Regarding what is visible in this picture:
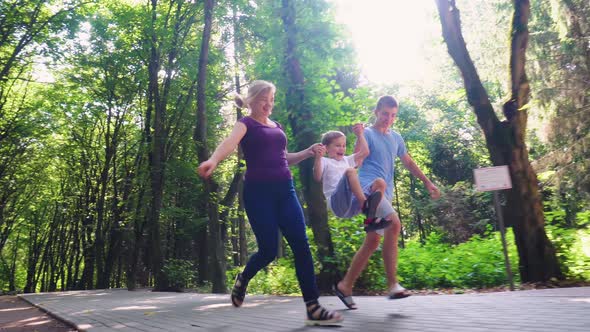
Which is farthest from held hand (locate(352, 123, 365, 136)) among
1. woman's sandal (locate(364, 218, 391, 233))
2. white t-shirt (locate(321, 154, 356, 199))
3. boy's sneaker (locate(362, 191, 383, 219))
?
woman's sandal (locate(364, 218, 391, 233))

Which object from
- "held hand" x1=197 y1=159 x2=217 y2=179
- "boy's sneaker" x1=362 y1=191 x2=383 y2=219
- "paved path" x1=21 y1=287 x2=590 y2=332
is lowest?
"paved path" x1=21 y1=287 x2=590 y2=332

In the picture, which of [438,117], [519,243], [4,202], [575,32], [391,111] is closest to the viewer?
[391,111]

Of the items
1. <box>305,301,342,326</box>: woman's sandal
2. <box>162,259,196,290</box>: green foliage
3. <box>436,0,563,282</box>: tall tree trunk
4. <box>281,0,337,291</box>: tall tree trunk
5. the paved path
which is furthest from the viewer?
<box>162,259,196,290</box>: green foliage

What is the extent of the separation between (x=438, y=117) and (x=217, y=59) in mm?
18017

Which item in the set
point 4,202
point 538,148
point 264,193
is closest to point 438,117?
point 538,148

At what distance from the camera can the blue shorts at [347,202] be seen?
16.0 ft

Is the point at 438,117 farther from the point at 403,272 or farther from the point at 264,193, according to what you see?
the point at 264,193

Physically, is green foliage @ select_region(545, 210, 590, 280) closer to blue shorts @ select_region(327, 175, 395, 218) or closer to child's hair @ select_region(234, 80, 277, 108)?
blue shorts @ select_region(327, 175, 395, 218)

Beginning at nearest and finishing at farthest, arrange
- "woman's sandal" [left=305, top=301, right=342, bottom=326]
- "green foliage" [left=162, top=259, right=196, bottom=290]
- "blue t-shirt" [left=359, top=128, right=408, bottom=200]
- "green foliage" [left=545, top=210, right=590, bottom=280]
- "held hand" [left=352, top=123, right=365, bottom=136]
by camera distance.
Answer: "woman's sandal" [left=305, top=301, right=342, bottom=326], "held hand" [left=352, top=123, right=365, bottom=136], "blue t-shirt" [left=359, top=128, right=408, bottom=200], "green foliage" [left=545, top=210, right=590, bottom=280], "green foliage" [left=162, top=259, right=196, bottom=290]

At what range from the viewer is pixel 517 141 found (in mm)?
9203

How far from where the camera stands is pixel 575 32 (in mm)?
14023

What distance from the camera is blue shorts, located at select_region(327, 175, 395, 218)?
486 cm

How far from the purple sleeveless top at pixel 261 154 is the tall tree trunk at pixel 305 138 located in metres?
5.17

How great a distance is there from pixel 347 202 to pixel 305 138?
16.1ft
